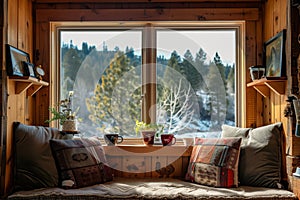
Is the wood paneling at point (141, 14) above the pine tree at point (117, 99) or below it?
above

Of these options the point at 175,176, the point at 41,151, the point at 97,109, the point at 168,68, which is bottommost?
the point at 175,176

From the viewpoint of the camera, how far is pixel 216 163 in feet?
9.48

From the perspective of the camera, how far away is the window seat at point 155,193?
8.46ft

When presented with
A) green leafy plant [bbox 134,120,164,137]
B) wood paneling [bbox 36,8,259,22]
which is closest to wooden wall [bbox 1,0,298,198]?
wood paneling [bbox 36,8,259,22]

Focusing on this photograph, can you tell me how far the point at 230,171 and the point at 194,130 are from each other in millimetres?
686

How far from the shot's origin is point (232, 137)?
306cm

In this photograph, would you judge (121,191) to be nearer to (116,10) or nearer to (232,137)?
(232,137)

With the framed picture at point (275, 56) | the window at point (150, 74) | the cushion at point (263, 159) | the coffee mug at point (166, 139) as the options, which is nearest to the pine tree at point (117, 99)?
the window at point (150, 74)

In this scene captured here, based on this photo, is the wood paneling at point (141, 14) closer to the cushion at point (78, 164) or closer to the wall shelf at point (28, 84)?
the wall shelf at point (28, 84)

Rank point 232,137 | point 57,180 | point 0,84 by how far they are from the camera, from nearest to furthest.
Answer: point 0,84
point 57,180
point 232,137

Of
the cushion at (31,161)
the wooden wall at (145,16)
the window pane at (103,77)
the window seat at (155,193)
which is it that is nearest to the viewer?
the window seat at (155,193)

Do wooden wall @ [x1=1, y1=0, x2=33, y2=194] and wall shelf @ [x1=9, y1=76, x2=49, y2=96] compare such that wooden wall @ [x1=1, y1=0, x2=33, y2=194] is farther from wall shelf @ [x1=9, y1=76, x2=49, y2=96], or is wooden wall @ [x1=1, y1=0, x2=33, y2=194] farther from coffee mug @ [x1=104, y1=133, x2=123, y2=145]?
coffee mug @ [x1=104, y1=133, x2=123, y2=145]

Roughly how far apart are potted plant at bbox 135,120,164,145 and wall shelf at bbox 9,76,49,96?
89 cm

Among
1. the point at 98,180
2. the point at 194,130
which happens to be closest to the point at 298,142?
the point at 194,130
